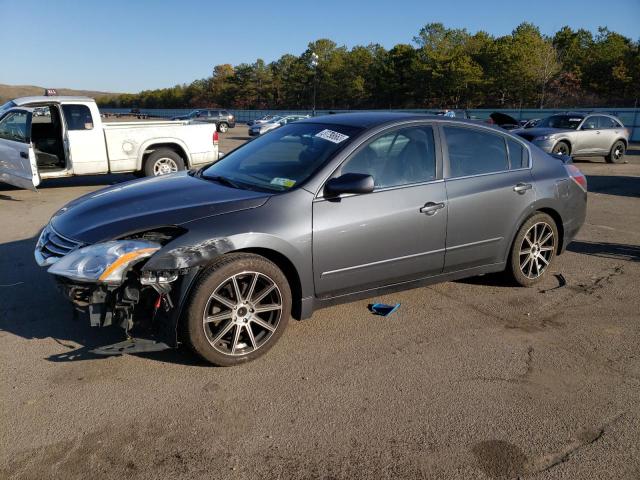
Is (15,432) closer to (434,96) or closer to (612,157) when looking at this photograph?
(612,157)

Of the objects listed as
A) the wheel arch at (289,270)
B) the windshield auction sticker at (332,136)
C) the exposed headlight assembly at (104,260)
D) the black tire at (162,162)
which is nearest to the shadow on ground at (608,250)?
the windshield auction sticker at (332,136)

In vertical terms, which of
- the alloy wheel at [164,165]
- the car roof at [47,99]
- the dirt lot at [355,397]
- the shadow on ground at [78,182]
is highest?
the car roof at [47,99]

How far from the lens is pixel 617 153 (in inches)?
Result: 685

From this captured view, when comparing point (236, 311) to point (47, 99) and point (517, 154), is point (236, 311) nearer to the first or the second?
point (517, 154)

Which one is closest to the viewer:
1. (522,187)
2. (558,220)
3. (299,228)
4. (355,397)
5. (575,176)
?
(355,397)

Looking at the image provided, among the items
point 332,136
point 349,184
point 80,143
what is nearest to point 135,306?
point 349,184

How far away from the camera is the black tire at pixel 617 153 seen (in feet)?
56.2

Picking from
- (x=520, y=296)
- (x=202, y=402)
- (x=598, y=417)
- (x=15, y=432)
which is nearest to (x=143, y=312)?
(x=202, y=402)

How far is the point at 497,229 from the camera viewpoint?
4590mm

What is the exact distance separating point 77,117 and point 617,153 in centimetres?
1633

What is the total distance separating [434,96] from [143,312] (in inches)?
3006

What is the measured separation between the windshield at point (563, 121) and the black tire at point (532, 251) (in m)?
12.5

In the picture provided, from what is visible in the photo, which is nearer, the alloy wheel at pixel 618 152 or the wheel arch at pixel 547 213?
the wheel arch at pixel 547 213

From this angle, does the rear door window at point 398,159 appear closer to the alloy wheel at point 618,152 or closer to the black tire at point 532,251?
the black tire at point 532,251
